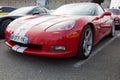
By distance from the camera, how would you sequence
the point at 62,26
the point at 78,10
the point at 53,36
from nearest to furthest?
the point at 53,36 → the point at 62,26 → the point at 78,10

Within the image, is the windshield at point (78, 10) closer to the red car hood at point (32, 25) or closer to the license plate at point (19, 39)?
the red car hood at point (32, 25)

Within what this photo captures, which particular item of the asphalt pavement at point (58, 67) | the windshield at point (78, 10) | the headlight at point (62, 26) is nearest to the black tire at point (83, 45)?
the asphalt pavement at point (58, 67)

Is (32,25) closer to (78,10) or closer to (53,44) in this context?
(53,44)

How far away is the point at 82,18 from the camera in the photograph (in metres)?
3.94

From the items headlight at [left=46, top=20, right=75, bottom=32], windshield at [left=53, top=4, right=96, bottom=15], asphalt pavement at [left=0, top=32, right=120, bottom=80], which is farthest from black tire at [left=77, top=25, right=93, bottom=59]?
windshield at [left=53, top=4, right=96, bottom=15]

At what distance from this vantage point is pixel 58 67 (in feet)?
11.6

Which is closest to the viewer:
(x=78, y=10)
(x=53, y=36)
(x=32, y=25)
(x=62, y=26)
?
(x=53, y=36)

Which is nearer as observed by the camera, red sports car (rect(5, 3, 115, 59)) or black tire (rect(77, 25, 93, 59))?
red sports car (rect(5, 3, 115, 59))

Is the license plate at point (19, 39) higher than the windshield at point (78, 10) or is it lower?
lower

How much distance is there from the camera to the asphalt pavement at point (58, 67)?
10.3 feet

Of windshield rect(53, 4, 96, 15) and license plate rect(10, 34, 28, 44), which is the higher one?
windshield rect(53, 4, 96, 15)

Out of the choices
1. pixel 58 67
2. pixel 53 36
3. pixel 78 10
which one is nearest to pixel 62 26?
pixel 53 36

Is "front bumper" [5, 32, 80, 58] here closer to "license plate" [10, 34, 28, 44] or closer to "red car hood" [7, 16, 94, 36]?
"license plate" [10, 34, 28, 44]

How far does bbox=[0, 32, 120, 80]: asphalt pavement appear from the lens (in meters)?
3.13
